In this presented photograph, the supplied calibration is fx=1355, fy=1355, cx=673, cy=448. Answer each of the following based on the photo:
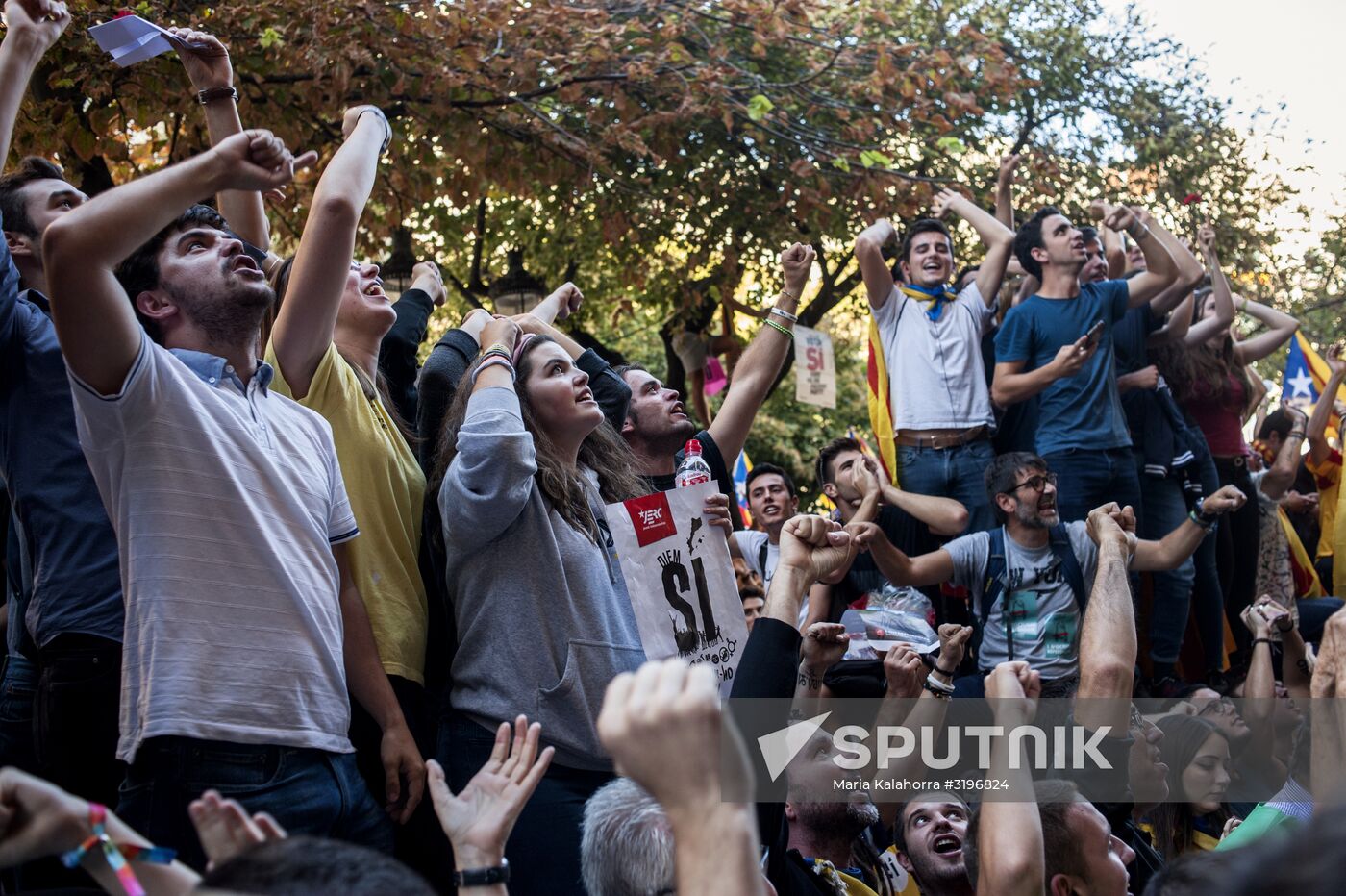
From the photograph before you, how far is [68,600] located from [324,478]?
58cm

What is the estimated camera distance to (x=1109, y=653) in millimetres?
4434

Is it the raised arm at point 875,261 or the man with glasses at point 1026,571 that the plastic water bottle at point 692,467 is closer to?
the man with glasses at point 1026,571

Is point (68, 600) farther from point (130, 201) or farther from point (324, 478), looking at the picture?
point (130, 201)

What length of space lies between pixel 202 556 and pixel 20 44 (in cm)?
133

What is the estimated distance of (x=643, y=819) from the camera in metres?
2.81

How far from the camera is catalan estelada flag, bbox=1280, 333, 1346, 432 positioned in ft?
33.8

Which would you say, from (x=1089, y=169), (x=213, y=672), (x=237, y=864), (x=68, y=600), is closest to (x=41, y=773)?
(x=68, y=600)

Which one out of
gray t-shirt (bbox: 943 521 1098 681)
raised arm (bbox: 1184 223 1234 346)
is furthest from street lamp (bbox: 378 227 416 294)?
raised arm (bbox: 1184 223 1234 346)

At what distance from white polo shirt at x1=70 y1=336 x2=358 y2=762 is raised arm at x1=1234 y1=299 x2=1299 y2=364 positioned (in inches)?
269

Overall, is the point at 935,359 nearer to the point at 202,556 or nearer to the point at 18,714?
the point at 202,556

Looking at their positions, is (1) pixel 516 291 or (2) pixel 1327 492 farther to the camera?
(2) pixel 1327 492

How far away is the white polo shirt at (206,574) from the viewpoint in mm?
2586

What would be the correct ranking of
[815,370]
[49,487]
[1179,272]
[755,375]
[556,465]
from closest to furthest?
[49,487], [556,465], [755,375], [1179,272], [815,370]

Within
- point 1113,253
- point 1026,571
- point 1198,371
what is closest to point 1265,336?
point 1198,371
